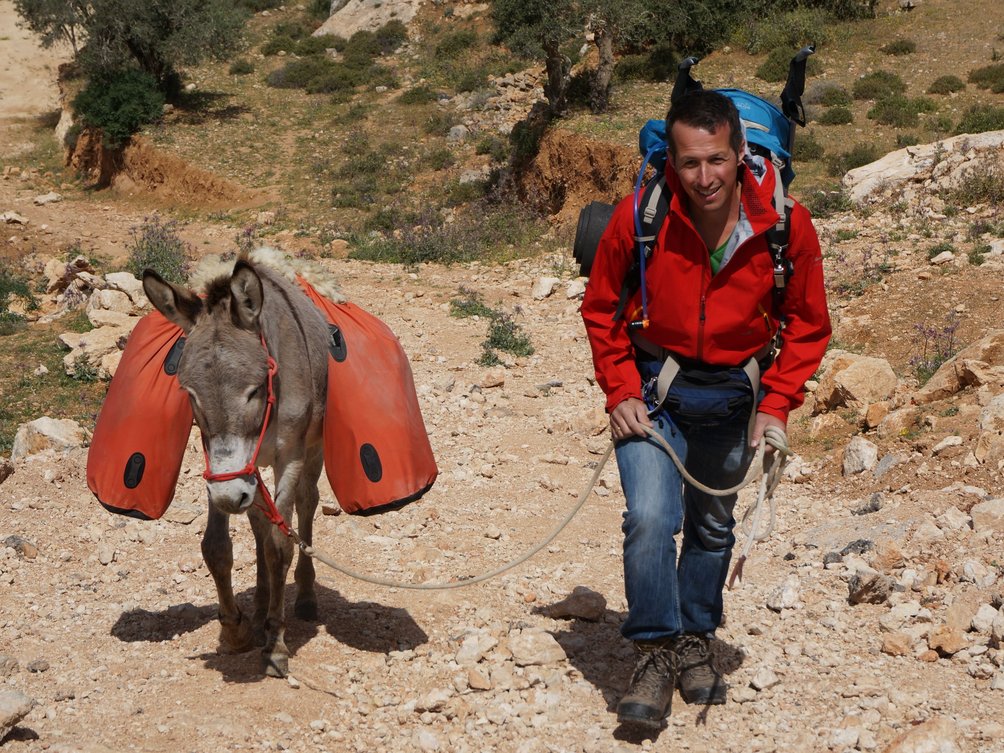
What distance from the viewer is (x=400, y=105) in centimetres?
2788

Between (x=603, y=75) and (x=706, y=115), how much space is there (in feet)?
59.1

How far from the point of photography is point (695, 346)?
3586 millimetres

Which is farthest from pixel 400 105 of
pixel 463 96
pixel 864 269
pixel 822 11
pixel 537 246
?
pixel 864 269

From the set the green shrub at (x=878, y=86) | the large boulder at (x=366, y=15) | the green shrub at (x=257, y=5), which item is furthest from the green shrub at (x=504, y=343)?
the green shrub at (x=257, y=5)

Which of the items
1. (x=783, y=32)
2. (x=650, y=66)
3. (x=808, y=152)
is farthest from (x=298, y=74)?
(x=808, y=152)

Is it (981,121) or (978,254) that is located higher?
(981,121)

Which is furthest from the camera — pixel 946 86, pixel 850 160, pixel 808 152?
pixel 946 86

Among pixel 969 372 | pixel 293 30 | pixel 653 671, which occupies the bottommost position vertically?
pixel 969 372

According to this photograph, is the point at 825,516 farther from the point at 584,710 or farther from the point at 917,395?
the point at 584,710

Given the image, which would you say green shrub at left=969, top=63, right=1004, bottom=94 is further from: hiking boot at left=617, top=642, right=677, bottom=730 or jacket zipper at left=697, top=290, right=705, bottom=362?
hiking boot at left=617, top=642, right=677, bottom=730

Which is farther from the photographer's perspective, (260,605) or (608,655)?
(260,605)

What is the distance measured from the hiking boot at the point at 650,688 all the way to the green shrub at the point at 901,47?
23.4m

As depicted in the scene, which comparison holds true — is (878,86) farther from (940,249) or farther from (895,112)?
(940,249)

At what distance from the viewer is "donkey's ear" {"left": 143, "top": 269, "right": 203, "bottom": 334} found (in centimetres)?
377
